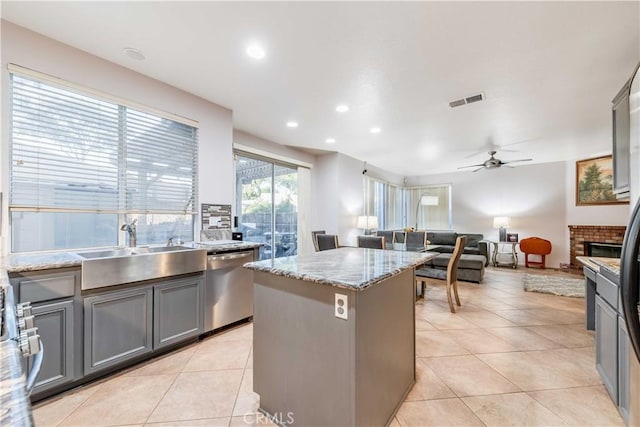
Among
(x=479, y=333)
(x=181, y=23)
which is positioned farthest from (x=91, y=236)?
(x=479, y=333)

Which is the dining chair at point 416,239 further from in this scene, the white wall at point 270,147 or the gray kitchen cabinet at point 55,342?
the gray kitchen cabinet at point 55,342

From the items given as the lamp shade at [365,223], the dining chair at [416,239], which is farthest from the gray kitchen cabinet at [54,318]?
the lamp shade at [365,223]

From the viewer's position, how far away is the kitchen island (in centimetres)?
128

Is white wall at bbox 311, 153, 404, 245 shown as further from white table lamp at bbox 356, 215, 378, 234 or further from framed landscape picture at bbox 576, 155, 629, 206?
framed landscape picture at bbox 576, 155, 629, 206

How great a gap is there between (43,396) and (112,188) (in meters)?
1.59

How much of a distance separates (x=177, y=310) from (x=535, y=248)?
7.52 metres

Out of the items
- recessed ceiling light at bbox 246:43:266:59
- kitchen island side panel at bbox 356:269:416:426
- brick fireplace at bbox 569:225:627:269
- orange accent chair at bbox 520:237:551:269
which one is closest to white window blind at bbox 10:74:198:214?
recessed ceiling light at bbox 246:43:266:59

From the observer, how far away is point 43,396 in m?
1.74

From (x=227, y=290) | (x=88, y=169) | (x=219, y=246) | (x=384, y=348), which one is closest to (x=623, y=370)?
(x=384, y=348)

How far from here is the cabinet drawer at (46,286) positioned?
162 cm

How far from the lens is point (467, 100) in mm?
3066

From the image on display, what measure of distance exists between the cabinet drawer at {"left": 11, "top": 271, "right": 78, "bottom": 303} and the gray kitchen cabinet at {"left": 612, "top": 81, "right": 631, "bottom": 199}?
4096 mm

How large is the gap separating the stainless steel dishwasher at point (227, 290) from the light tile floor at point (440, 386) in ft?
0.58

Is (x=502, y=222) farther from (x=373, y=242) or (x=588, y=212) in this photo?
(x=373, y=242)
